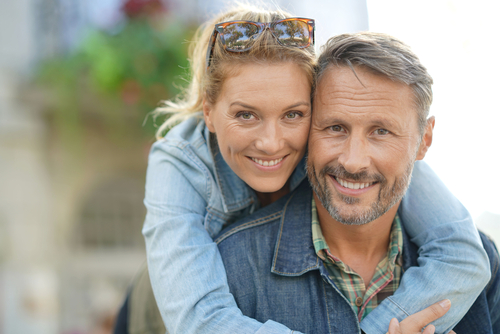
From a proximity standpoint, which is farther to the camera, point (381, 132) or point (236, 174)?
point (236, 174)

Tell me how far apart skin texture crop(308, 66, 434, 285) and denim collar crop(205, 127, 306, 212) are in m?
0.25

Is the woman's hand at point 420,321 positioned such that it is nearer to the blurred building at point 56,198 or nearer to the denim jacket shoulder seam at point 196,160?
the denim jacket shoulder seam at point 196,160

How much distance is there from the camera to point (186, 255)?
201 centimetres

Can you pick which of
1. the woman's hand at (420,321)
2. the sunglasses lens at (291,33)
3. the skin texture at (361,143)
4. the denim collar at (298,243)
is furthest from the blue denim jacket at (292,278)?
the sunglasses lens at (291,33)

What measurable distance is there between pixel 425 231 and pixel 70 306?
6.62 metres

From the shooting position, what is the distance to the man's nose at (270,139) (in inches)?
81.1

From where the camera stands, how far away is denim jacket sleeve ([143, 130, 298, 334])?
6.25 feet

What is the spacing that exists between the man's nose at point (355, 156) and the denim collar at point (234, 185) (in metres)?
0.41

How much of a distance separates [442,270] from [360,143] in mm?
656

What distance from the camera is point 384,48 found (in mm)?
2051

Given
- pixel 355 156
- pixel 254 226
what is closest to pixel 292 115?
pixel 355 156

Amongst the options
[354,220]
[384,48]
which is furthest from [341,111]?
[354,220]

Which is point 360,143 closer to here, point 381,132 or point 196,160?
point 381,132

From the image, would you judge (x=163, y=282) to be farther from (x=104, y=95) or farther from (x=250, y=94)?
(x=104, y=95)
